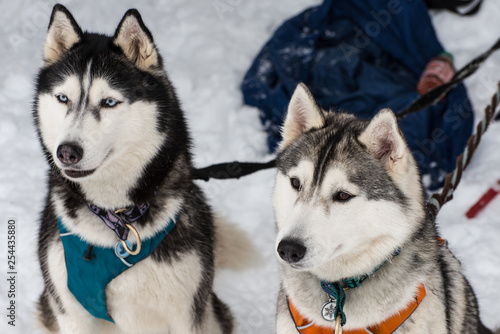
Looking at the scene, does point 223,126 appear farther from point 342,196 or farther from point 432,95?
point 342,196

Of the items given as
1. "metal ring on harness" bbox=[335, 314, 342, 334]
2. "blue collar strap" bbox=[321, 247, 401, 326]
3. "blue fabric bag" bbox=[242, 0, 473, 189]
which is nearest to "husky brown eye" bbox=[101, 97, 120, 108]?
"blue collar strap" bbox=[321, 247, 401, 326]

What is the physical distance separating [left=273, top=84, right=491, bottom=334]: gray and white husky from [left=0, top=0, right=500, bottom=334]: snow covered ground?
1.36 m

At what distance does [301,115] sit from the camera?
7.19 ft

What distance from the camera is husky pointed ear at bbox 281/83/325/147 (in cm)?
210

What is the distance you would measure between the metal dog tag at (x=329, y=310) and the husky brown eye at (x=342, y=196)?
1.40ft

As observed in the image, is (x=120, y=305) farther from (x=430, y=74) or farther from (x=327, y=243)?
(x=430, y=74)

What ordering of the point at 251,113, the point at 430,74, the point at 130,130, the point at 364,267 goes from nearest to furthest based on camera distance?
1. the point at 364,267
2. the point at 130,130
3. the point at 430,74
4. the point at 251,113

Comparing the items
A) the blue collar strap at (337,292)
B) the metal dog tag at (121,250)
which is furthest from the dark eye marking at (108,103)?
the blue collar strap at (337,292)

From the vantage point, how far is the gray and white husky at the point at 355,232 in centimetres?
188

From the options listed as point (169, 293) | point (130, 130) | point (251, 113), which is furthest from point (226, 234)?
point (251, 113)

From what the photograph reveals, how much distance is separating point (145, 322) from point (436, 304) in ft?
4.46

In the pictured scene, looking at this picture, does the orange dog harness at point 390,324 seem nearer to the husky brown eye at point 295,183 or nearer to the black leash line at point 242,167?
the husky brown eye at point 295,183

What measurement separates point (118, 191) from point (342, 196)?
1.06 metres

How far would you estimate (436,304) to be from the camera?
6.68ft
